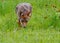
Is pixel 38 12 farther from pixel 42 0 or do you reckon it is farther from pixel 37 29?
pixel 37 29

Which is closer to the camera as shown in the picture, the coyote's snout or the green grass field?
the green grass field

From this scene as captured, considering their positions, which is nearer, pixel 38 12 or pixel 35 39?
pixel 35 39

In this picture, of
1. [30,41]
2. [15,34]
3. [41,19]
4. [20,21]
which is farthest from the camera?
[41,19]

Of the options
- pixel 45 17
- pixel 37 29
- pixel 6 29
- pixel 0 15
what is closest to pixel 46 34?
pixel 37 29

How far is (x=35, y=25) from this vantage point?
8203mm

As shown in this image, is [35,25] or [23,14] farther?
[35,25]

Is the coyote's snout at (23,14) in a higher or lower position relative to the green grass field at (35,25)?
higher

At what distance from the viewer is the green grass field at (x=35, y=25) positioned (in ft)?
22.8

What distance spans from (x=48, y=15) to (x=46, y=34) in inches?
68.9

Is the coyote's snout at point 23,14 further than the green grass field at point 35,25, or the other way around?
the coyote's snout at point 23,14

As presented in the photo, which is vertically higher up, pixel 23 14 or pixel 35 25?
pixel 23 14

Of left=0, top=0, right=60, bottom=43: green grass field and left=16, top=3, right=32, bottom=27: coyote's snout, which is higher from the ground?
left=16, top=3, right=32, bottom=27: coyote's snout

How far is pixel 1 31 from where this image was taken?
24.6 feet

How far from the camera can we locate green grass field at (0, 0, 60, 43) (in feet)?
22.8
